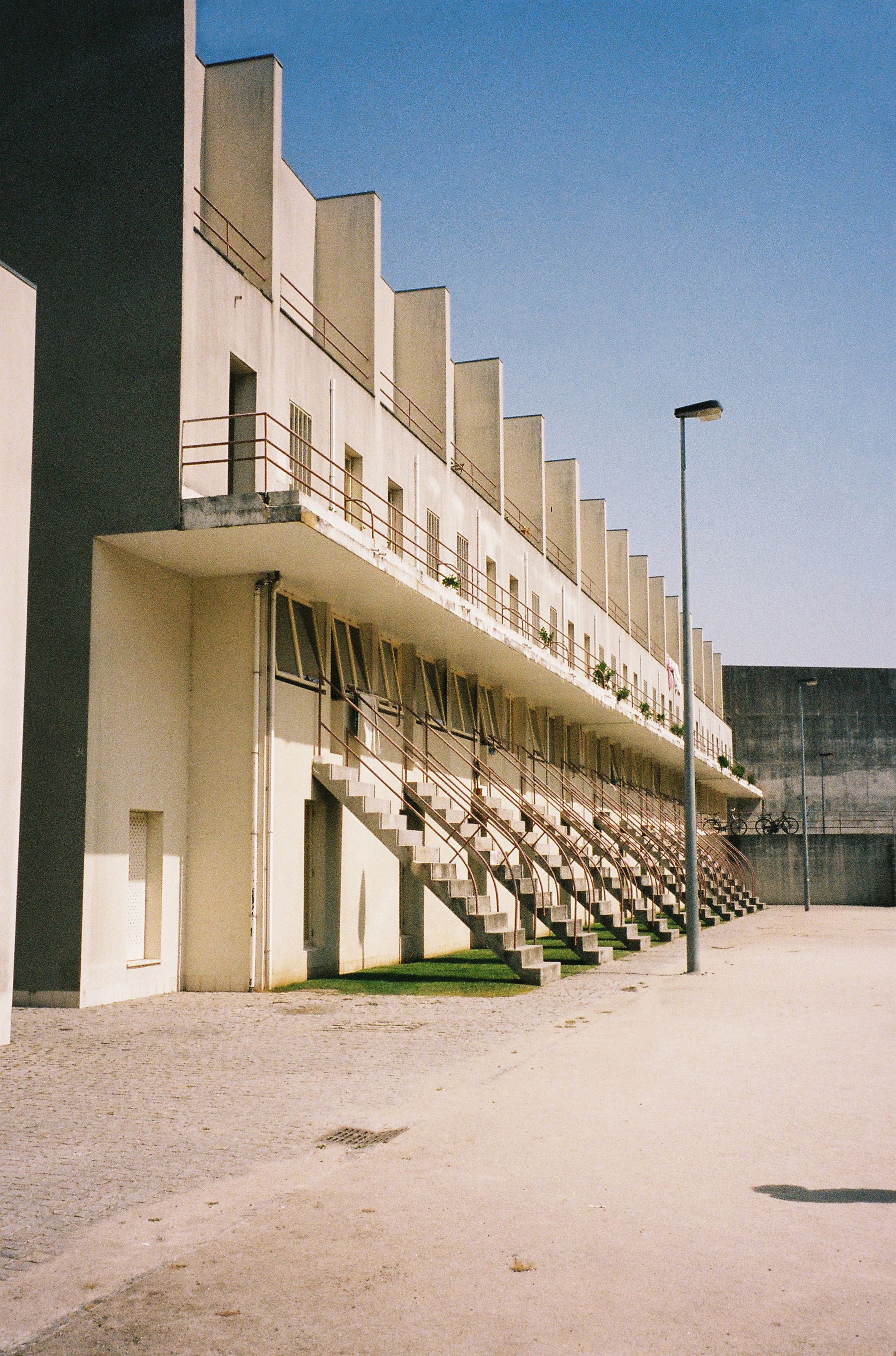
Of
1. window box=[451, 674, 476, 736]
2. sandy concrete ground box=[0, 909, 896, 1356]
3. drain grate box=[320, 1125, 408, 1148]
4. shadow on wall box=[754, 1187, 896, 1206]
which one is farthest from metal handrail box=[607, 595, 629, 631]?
shadow on wall box=[754, 1187, 896, 1206]

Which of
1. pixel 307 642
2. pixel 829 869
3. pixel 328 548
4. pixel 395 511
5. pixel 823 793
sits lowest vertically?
pixel 829 869

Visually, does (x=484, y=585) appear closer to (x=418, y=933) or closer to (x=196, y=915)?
(x=418, y=933)

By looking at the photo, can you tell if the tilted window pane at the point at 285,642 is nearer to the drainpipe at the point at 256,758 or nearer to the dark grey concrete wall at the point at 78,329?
the drainpipe at the point at 256,758

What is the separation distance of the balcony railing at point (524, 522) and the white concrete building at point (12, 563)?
19111mm

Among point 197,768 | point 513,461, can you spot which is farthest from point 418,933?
point 513,461

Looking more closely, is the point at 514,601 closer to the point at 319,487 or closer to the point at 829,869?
the point at 319,487

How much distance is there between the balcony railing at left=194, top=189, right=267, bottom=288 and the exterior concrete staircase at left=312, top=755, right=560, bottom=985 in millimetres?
6546

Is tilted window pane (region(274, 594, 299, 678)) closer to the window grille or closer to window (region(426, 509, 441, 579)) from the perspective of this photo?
the window grille

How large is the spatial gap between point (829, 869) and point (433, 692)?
27.5 m

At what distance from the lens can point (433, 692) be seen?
74.6 feet

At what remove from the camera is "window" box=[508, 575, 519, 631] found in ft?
88.3

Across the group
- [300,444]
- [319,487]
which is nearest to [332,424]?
[300,444]

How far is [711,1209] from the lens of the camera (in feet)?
18.2

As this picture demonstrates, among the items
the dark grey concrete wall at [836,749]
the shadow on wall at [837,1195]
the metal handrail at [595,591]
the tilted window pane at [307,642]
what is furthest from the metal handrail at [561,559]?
the dark grey concrete wall at [836,749]
